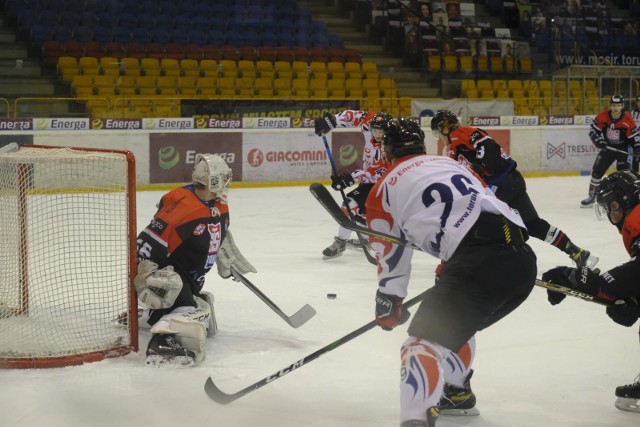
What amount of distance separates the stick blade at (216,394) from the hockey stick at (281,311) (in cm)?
105

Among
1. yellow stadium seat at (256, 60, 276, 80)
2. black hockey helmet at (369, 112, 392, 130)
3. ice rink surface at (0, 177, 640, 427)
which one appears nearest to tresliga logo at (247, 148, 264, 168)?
yellow stadium seat at (256, 60, 276, 80)

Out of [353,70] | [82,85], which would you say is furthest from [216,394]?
[353,70]

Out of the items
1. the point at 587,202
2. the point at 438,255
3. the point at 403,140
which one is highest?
the point at 403,140

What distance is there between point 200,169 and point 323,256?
2771 millimetres

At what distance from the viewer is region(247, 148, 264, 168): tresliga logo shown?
1128 cm

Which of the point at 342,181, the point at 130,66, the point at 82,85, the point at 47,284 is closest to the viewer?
the point at 47,284

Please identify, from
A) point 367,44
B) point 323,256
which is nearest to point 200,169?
point 323,256

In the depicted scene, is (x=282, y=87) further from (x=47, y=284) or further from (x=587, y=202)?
(x=47, y=284)

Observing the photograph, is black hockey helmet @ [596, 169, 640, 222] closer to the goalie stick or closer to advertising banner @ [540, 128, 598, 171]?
the goalie stick

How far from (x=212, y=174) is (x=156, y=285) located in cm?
56

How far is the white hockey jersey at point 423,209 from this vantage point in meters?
2.78

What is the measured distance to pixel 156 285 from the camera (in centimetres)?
387

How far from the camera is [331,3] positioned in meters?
17.6

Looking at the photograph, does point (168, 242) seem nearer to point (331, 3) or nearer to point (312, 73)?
point (312, 73)
